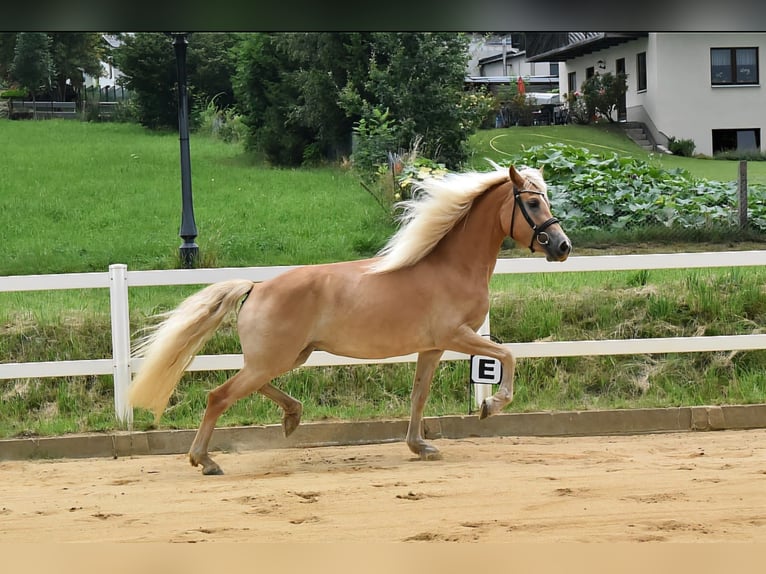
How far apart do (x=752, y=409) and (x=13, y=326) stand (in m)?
6.71

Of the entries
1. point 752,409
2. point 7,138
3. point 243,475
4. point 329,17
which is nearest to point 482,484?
point 243,475

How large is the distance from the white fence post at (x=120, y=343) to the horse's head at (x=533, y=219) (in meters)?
3.13

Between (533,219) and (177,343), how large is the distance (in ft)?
8.65

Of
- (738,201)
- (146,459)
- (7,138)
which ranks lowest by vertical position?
(146,459)

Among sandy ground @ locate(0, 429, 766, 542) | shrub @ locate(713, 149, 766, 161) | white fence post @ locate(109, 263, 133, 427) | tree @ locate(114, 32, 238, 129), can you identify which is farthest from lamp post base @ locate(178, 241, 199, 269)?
shrub @ locate(713, 149, 766, 161)

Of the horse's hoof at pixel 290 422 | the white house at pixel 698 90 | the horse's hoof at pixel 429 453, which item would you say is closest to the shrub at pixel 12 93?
the white house at pixel 698 90

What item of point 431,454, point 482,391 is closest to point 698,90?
point 482,391

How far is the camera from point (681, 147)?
753 inches

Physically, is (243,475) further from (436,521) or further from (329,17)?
(329,17)

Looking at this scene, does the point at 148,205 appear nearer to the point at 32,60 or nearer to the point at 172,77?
the point at 172,77

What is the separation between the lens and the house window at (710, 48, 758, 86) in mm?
Answer: 18859

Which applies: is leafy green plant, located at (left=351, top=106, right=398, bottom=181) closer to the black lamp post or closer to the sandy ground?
the black lamp post

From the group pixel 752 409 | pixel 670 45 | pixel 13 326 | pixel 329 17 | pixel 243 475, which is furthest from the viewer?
pixel 670 45

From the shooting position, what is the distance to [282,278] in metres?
7.12
